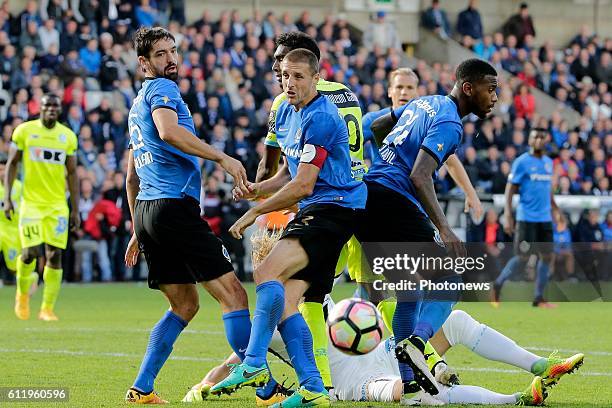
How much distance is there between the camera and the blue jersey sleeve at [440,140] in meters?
7.77

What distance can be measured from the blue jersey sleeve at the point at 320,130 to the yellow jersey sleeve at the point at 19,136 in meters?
7.85

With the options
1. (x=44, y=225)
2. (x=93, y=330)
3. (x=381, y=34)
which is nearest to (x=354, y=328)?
(x=93, y=330)

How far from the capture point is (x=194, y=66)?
2403cm

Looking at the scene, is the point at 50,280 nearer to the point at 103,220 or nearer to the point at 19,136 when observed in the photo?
the point at 19,136

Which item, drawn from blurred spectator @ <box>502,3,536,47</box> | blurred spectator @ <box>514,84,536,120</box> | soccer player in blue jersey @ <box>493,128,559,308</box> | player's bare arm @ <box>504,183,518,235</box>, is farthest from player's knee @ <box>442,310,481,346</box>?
blurred spectator @ <box>502,3,536,47</box>

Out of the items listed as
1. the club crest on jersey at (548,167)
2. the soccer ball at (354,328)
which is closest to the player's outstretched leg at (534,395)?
the soccer ball at (354,328)

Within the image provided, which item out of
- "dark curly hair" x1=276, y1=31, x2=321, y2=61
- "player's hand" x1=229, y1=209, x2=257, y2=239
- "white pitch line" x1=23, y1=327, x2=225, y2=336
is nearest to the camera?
"player's hand" x1=229, y1=209, x2=257, y2=239

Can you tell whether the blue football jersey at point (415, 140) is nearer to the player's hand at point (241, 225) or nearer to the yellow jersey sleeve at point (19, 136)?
the player's hand at point (241, 225)

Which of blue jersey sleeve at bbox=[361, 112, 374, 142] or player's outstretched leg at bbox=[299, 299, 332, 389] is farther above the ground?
blue jersey sleeve at bbox=[361, 112, 374, 142]

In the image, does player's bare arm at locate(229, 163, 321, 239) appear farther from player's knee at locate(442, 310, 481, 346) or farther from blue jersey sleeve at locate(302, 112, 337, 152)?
player's knee at locate(442, 310, 481, 346)

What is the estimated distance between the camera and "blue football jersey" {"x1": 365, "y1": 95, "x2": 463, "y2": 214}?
7809 mm

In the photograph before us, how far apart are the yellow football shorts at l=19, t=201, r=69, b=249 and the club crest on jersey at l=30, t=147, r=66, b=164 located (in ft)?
1.69

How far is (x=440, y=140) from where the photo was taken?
307 inches

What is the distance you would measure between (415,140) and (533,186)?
366 inches
